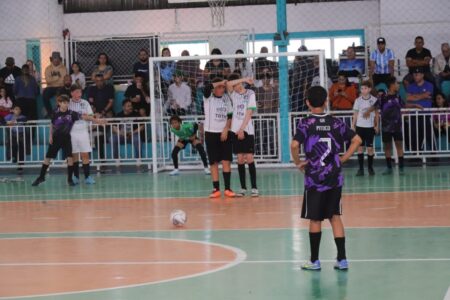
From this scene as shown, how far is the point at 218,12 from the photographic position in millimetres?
32062

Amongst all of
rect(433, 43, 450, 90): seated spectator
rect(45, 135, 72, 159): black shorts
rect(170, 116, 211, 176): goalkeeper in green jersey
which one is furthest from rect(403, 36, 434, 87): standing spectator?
rect(45, 135, 72, 159): black shorts

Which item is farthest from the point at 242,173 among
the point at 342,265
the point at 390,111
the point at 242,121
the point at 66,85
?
the point at 66,85

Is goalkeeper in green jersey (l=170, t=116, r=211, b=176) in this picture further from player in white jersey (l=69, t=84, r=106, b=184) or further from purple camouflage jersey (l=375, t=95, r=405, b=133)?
purple camouflage jersey (l=375, t=95, r=405, b=133)

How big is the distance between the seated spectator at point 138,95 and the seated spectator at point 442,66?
7476mm

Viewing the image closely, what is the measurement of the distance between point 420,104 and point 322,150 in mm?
14658

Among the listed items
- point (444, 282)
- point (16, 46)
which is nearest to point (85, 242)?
point (444, 282)

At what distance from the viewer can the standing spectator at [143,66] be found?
990 inches

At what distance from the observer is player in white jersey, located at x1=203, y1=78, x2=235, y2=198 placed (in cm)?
1638

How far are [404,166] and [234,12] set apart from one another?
11.7 meters

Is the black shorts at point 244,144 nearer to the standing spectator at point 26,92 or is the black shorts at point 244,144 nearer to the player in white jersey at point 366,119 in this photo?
the player in white jersey at point 366,119

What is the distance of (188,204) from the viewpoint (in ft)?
51.3

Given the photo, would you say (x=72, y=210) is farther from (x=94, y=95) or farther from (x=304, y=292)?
(x=94, y=95)

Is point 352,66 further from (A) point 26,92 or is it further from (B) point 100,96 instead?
(A) point 26,92

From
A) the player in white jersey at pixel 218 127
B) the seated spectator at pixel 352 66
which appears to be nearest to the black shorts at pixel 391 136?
the seated spectator at pixel 352 66
